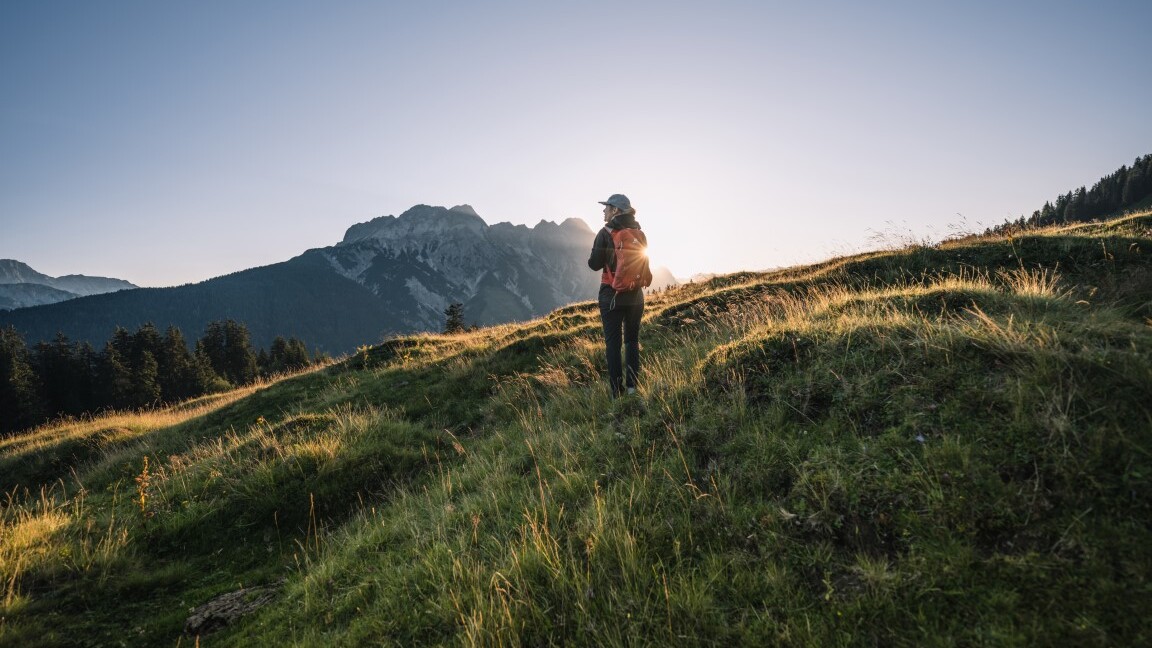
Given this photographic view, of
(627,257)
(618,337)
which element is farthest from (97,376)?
(627,257)

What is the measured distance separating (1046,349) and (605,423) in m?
4.52

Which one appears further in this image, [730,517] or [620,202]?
[620,202]

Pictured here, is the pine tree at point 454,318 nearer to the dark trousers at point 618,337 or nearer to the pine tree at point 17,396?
the pine tree at point 17,396

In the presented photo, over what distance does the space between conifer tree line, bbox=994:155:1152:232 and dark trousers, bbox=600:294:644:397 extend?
10766 cm

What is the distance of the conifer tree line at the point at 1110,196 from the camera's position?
271 feet

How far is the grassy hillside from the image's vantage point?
255 cm

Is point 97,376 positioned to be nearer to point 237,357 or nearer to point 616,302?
point 237,357

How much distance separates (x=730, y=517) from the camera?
3523 millimetres

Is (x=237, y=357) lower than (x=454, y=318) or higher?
lower

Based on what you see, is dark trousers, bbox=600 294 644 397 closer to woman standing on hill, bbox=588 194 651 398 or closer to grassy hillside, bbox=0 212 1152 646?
woman standing on hill, bbox=588 194 651 398

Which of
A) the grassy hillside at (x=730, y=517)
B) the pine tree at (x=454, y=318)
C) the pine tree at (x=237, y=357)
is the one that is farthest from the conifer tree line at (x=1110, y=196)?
the pine tree at (x=237, y=357)

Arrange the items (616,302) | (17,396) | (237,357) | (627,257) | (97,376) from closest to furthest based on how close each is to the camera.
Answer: (627,257) < (616,302) < (17,396) < (97,376) < (237,357)

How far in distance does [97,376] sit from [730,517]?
7166cm

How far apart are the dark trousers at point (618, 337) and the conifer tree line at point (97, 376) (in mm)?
43787
